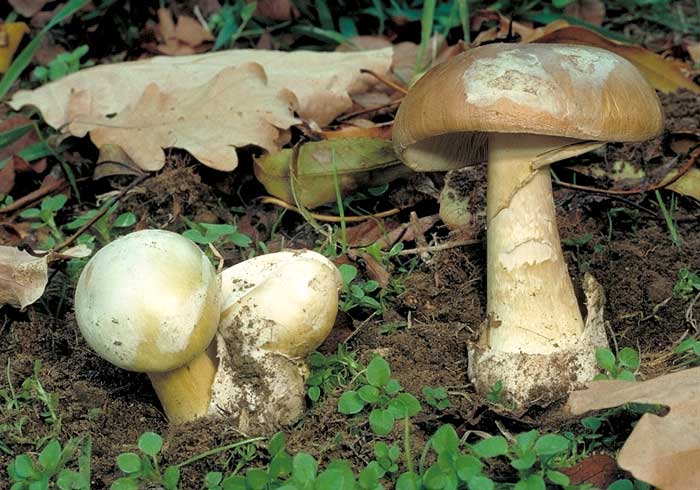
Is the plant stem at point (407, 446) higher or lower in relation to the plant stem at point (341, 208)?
higher

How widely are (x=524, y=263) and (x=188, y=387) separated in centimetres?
95

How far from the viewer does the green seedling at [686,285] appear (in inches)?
103

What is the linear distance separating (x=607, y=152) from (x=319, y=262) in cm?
151

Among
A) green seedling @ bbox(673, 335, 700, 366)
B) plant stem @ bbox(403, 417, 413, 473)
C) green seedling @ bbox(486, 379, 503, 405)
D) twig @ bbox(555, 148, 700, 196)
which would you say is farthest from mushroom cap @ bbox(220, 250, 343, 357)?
twig @ bbox(555, 148, 700, 196)

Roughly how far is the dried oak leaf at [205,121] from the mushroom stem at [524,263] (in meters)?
1.19

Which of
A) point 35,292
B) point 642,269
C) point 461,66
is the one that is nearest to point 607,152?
point 642,269

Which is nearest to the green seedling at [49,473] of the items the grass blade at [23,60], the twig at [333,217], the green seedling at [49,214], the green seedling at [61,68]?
the green seedling at [49,214]

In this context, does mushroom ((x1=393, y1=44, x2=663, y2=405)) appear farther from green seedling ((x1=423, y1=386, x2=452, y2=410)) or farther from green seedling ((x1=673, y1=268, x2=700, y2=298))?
green seedling ((x1=673, y1=268, x2=700, y2=298))

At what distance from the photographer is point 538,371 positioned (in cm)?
227

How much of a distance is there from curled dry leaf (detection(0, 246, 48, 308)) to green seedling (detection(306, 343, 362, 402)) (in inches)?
31.5

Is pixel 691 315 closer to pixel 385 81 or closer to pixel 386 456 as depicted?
pixel 386 456

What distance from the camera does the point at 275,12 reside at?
4.72 m

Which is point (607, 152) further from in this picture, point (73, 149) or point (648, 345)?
point (73, 149)

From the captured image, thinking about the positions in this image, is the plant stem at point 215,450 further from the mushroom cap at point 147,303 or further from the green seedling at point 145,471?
the mushroom cap at point 147,303
